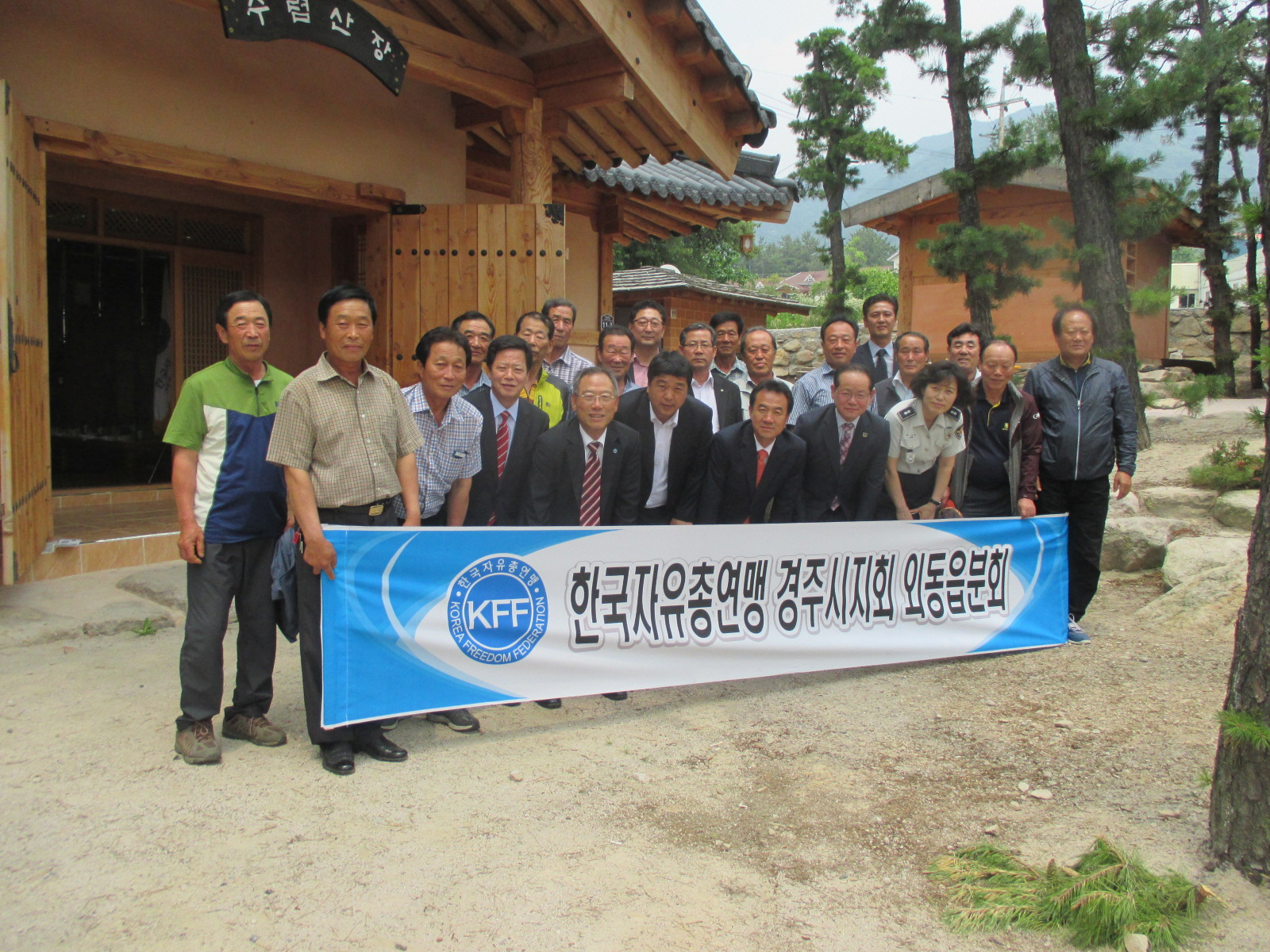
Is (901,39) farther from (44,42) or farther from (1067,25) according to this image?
(44,42)

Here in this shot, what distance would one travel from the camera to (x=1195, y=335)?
20359 millimetres

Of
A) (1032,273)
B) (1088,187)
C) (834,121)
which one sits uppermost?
(834,121)

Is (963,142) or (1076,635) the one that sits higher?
(963,142)

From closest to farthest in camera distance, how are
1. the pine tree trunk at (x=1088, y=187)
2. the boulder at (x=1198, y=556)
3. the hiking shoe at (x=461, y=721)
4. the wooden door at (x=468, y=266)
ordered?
the hiking shoe at (x=461, y=721), the boulder at (x=1198, y=556), the wooden door at (x=468, y=266), the pine tree trunk at (x=1088, y=187)

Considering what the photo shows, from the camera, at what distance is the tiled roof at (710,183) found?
8477 millimetres

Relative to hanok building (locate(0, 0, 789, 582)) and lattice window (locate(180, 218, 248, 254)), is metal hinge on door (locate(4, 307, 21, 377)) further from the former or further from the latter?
lattice window (locate(180, 218, 248, 254))

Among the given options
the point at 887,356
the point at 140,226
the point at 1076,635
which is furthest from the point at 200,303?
the point at 1076,635

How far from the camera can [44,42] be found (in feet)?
16.7

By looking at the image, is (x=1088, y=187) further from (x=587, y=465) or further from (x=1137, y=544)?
(x=587, y=465)

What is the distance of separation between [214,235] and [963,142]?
8975 mm

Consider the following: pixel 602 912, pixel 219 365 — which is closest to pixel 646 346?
pixel 219 365

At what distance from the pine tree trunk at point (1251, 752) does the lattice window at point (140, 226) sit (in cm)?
852

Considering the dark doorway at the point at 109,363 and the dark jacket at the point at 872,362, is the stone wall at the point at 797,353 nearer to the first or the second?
the dark doorway at the point at 109,363

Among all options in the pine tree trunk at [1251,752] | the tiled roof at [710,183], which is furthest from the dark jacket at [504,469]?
the tiled roof at [710,183]
